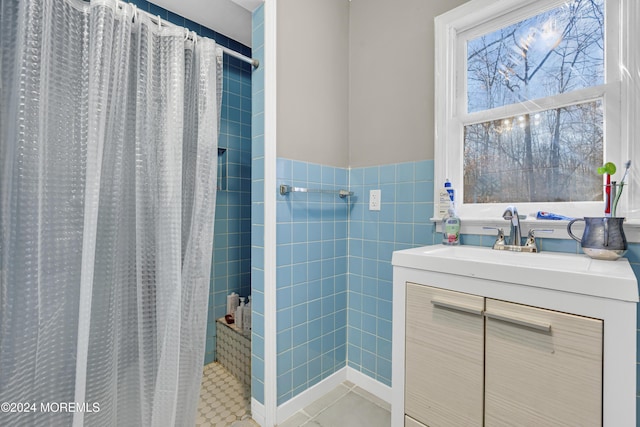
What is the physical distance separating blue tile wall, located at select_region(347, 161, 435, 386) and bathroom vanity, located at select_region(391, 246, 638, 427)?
50cm

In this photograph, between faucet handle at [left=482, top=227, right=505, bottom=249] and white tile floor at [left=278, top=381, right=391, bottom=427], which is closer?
faucet handle at [left=482, top=227, right=505, bottom=249]

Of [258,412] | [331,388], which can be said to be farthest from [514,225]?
[258,412]

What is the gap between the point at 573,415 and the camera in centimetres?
71

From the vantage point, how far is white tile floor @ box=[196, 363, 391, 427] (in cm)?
139

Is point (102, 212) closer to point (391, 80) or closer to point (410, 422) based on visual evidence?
point (410, 422)

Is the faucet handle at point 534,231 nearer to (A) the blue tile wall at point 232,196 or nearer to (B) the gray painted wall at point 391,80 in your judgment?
(B) the gray painted wall at point 391,80

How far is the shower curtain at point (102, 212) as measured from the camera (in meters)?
0.87

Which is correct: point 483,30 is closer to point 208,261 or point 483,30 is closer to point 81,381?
point 208,261

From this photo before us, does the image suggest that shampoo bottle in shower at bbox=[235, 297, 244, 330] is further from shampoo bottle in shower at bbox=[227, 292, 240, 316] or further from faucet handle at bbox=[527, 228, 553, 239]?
faucet handle at bbox=[527, 228, 553, 239]

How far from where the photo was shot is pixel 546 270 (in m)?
0.74

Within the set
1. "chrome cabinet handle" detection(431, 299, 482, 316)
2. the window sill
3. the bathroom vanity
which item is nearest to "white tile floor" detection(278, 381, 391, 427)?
the bathroom vanity

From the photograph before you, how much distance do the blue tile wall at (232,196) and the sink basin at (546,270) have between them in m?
1.41

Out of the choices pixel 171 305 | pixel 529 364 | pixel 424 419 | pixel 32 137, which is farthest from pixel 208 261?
pixel 529 364

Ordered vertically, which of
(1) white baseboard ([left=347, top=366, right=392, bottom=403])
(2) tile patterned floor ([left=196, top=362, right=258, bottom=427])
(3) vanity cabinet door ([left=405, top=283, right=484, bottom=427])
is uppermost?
(3) vanity cabinet door ([left=405, top=283, right=484, bottom=427])
